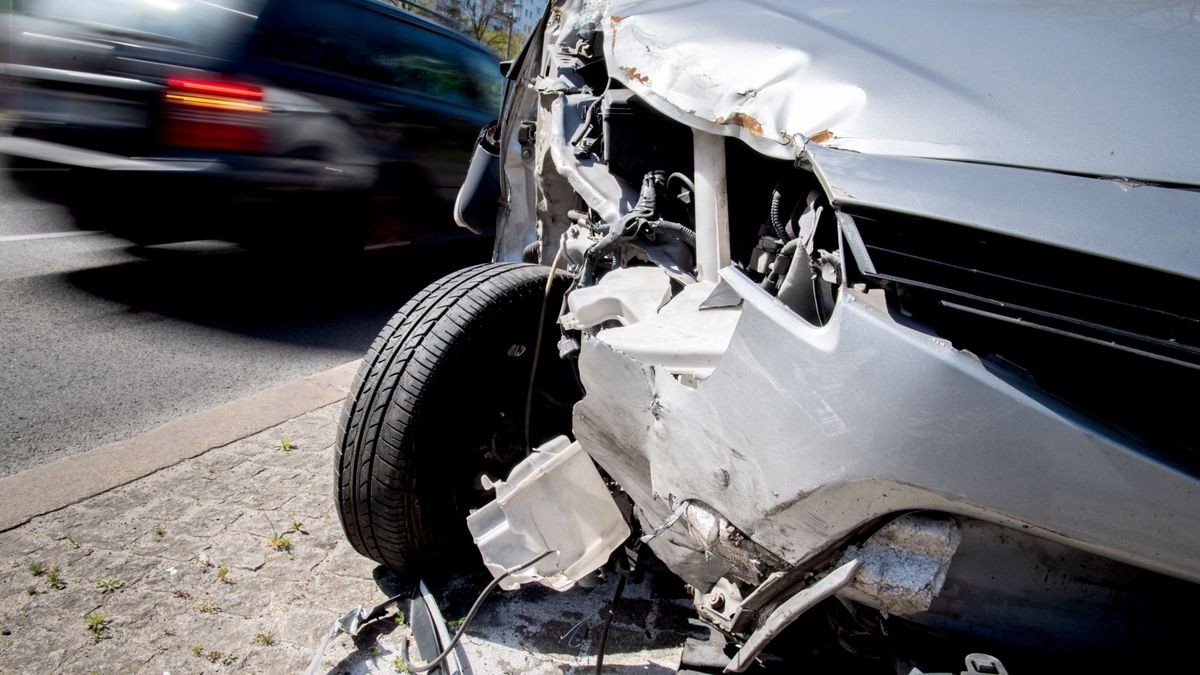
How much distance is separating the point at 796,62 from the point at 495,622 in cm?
159

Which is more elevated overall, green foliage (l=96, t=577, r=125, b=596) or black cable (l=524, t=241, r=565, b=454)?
black cable (l=524, t=241, r=565, b=454)

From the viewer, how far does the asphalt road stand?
126 inches

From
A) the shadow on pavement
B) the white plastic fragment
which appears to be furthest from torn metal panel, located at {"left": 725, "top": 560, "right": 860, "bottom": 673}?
the shadow on pavement

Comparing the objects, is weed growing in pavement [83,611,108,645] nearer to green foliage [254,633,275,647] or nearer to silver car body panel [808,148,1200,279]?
green foliage [254,633,275,647]

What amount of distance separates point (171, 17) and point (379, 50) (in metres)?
1.29

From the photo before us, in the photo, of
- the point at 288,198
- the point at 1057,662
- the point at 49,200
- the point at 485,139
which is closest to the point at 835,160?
the point at 1057,662

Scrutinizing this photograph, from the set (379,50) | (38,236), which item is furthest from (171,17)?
(38,236)

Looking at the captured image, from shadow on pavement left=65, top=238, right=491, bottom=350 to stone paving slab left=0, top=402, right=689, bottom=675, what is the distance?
1.92 meters

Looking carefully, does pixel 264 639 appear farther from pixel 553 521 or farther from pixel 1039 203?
pixel 1039 203

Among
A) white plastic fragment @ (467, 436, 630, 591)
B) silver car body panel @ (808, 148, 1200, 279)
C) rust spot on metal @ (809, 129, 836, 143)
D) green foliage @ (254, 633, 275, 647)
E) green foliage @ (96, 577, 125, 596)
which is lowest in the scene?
green foliage @ (254, 633, 275, 647)

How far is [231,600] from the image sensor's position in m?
2.12

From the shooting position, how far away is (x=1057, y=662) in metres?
1.32

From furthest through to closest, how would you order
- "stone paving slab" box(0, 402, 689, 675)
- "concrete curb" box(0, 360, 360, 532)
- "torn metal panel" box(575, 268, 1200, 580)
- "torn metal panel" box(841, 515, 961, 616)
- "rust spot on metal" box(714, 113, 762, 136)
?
"concrete curb" box(0, 360, 360, 532) < "stone paving slab" box(0, 402, 689, 675) < "rust spot on metal" box(714, 113, 762, 136) < "torn metal panel" box(841, 515, 961, 616) < "torn metal panel" box(575, 268, 1200, 580)

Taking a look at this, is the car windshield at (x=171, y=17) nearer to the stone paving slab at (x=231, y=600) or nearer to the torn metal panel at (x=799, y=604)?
the stone paving slab at (x=231, y=600)
